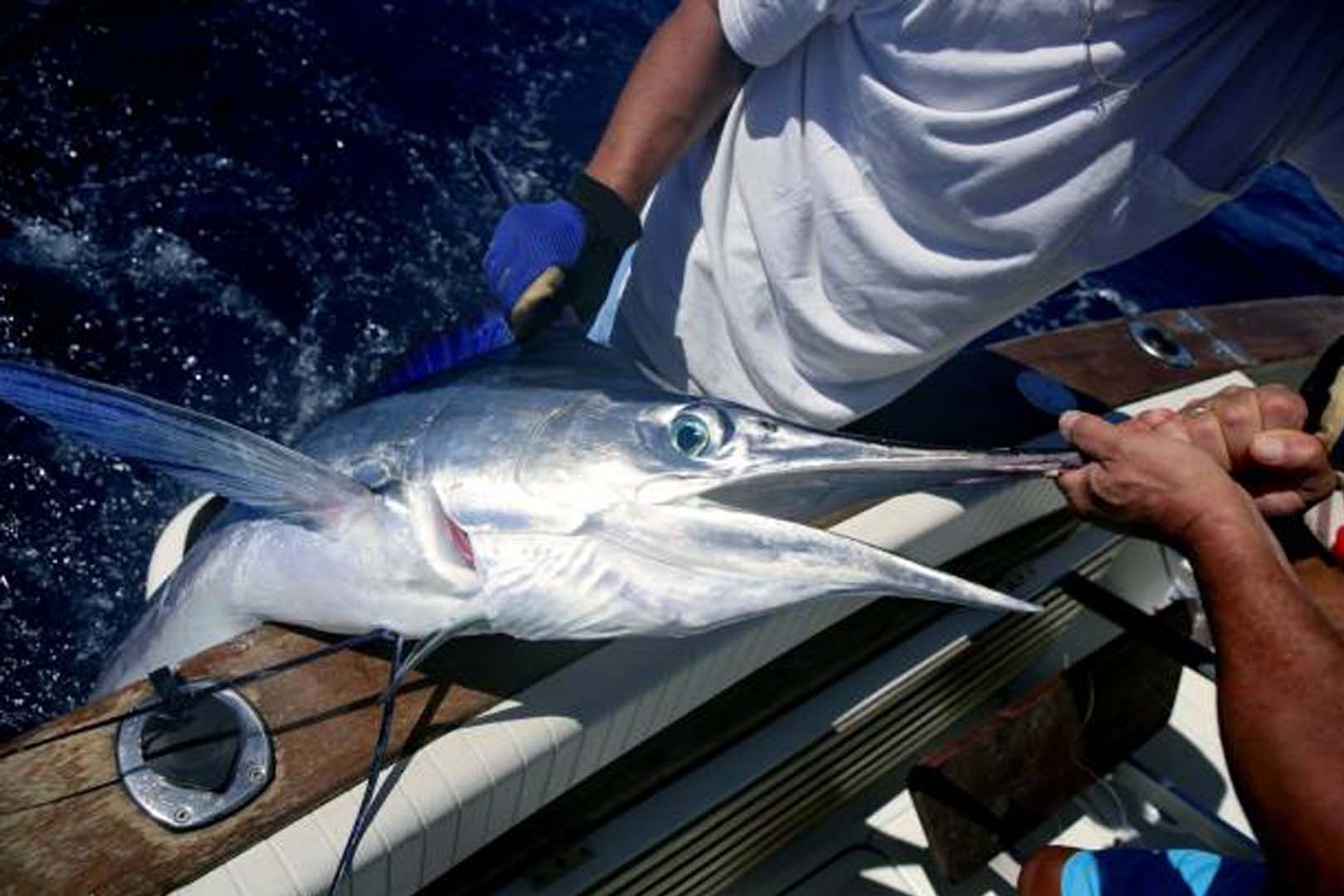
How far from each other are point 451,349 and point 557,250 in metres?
0.30

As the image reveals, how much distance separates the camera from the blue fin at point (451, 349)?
1.70m

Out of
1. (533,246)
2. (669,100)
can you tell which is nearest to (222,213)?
(533,246)

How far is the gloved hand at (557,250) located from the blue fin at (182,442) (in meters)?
0.46

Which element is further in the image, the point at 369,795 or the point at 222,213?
the point at 222,213

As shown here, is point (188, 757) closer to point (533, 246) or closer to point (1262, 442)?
point (533, 246)

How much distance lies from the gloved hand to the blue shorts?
1.21 metres

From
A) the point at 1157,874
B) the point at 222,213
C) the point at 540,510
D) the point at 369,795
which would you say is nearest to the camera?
the point at 369,795

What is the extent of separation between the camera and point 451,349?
1.73 m

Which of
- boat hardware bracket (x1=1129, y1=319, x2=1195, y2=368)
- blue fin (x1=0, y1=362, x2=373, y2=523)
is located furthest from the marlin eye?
boat hardware bracket (x1=1129, y1=319, x2=1195, y2=368)

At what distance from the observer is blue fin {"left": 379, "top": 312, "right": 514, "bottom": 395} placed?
5.58 ft

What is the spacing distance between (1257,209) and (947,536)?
6321mm

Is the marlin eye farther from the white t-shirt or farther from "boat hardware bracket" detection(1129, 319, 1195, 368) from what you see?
"boat hardware bracket" detection(1129, 319, 1195, 368)

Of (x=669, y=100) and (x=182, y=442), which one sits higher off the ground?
(x=669, y=100)

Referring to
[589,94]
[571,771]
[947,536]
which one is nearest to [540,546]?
[571,771]
